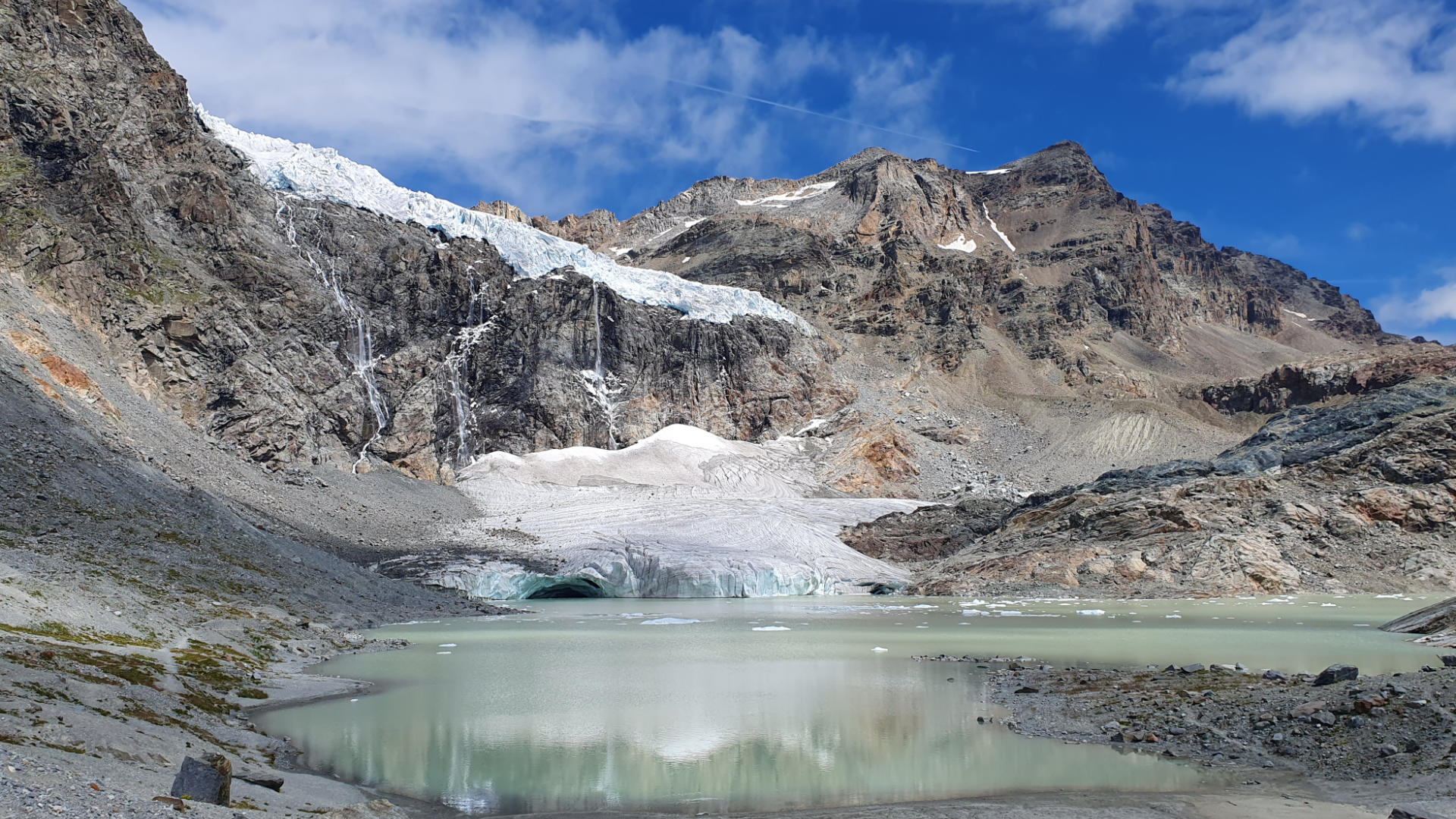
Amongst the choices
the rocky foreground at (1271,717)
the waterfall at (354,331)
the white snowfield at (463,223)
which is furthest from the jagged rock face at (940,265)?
the rocky foreground at (1271,717)

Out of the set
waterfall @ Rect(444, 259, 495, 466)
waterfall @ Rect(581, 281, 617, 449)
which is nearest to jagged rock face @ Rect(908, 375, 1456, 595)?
waterfall @ Rect(581, 281, 617, 449)

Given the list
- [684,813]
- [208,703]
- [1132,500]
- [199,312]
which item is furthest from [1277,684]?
[199,312]

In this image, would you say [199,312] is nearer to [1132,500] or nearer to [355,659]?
[355,659]

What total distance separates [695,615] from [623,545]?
52.4 ft

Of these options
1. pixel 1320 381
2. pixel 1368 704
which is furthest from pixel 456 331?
pixel 1320 381

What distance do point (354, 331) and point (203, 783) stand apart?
73969mm

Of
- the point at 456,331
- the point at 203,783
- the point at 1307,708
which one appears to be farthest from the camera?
the point at 456,331

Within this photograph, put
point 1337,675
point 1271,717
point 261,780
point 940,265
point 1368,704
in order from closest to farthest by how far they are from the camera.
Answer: point 261,780 → point 1368,704 → point 1271,717 → point 1337,675 → point 940,265

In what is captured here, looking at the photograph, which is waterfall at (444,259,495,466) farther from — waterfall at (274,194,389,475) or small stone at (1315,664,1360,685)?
small stone at (1315,664,1360,685)

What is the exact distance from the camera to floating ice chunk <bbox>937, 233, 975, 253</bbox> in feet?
575

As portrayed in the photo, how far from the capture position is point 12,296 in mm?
44719

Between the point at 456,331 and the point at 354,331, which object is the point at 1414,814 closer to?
the point at 354,331

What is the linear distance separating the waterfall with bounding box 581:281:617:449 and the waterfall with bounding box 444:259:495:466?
9916mm

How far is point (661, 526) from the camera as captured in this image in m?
61.9
